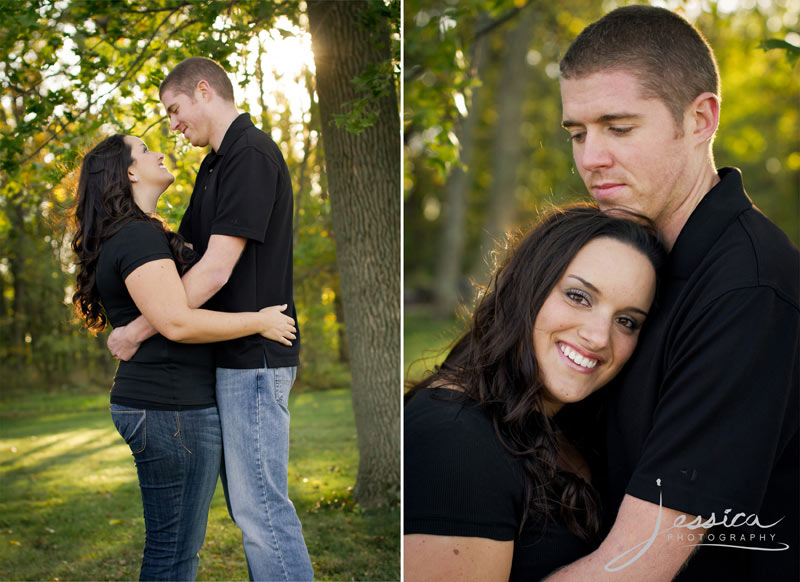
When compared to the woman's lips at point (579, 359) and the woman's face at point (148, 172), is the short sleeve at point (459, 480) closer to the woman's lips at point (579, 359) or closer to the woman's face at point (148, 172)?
the woman's lips at point (579, 359)

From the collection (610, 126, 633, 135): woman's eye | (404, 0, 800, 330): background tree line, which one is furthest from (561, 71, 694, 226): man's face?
(404, 0, 800, 330): background tree line

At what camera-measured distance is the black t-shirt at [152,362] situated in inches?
86.7

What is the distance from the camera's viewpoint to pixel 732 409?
1.55 metres

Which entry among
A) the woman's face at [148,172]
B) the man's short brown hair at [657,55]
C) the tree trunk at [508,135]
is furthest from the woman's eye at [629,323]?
the tree trunk at [508,135]

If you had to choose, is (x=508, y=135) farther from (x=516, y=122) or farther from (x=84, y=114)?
(x=84, y=114)

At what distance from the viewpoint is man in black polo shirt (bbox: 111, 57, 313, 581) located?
2252mm

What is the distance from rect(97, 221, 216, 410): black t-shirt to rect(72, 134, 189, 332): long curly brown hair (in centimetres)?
4

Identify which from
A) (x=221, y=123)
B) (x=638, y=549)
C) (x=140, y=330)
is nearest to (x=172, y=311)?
(x=140, y=330)

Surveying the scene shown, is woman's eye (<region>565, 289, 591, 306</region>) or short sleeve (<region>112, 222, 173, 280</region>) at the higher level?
short sleeve (<region>112, 222, 173, 280</region>)

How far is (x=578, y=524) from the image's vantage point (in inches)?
71.3

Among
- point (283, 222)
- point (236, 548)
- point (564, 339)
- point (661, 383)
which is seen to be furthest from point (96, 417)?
point (661, 383)

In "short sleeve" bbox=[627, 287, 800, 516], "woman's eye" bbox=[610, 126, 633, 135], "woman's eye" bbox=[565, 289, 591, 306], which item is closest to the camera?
"short sleeve" bbox=[627, 287, 800, 516]

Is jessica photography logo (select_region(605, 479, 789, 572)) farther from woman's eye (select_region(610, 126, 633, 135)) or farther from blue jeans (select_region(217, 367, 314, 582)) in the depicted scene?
blue jeans (select_region(217, 367, 314, 582))

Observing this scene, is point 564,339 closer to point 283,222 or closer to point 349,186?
point 283,222
